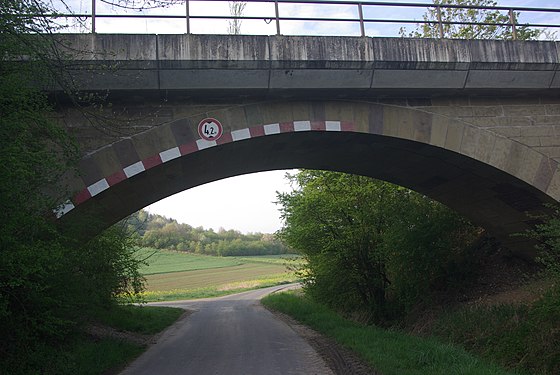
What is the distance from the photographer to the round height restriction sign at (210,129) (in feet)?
23.5

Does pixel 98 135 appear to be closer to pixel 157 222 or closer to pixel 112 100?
pixel 112 100

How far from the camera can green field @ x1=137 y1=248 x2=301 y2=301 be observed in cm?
4191

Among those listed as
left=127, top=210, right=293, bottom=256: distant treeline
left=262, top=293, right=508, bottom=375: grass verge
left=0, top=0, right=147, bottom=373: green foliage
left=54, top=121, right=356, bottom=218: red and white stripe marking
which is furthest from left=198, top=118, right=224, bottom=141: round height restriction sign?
left=127, top=210, right=293, bottom=256: distant treeline

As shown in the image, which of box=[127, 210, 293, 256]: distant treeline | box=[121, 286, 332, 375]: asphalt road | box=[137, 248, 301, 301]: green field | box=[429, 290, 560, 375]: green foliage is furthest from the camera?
box=[127, 210, 293, 256]: distant treeline

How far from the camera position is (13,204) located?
4641 millimetres

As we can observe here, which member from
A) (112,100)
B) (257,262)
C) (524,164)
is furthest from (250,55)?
(257,262)

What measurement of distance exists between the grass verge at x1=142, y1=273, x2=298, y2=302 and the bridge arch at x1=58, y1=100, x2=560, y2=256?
25129 millimetres

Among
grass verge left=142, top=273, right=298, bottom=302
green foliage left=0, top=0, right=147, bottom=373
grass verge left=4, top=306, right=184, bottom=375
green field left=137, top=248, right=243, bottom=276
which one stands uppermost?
green foliage left=0, top=0, right=147, bottom=373

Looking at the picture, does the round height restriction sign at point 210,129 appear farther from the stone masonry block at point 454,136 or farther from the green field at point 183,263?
the green field at point 183,263

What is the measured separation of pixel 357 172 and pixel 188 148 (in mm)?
4886

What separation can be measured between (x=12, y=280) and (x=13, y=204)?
30.1 inches

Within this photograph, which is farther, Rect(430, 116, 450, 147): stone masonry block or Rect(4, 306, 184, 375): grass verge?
Rect(430, 116, 450, 147): stone masonry block

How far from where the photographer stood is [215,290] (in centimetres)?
4428

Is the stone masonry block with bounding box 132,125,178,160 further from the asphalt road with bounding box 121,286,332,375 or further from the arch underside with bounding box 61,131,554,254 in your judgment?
the asphalt road with bounding box 121,286,332,375
